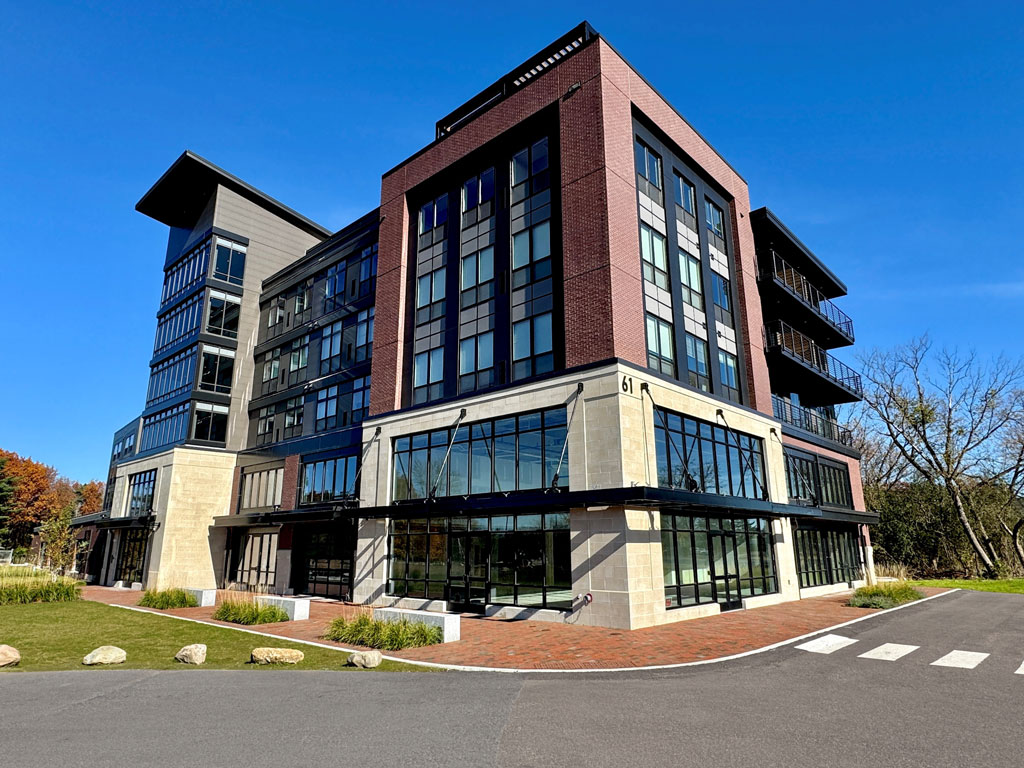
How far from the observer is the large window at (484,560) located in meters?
18.9

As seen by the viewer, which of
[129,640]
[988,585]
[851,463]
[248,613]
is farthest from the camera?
[851,463]

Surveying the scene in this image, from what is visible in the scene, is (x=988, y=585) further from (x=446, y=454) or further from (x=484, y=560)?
(x=446, y=454)

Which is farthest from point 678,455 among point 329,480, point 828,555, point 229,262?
point 229,262

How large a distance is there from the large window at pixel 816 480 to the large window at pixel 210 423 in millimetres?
31509

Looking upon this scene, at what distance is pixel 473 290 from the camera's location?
80.4 feet

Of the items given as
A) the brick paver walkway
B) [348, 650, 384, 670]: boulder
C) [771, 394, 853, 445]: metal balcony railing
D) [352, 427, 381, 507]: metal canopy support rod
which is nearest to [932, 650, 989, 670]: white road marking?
the brick paver walkway

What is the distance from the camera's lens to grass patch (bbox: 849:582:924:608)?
2036 centimetres

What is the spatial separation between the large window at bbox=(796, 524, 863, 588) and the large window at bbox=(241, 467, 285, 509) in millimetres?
26070

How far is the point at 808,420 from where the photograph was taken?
31.7 metres

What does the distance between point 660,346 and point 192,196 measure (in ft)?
116

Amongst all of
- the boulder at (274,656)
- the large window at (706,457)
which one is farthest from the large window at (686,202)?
the boulder at (274,656)

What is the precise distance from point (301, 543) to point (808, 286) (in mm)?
31593

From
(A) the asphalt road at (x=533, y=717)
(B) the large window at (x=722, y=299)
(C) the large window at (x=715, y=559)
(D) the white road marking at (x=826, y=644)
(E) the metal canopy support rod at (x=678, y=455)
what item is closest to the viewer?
(A) the asphalt road at (x=533, y=717)

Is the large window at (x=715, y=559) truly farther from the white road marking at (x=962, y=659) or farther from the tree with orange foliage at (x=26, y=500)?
the tree with orange foliage at (x=26, y=500)
